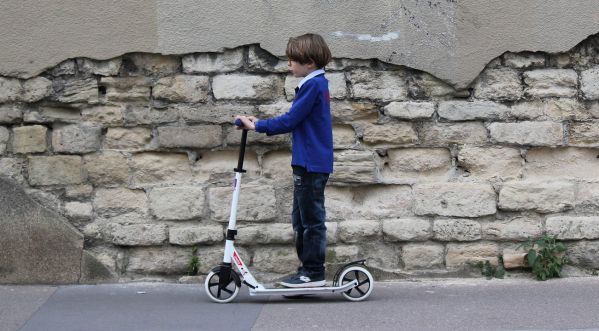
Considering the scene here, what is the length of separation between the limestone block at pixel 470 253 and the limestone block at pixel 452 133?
679 mm

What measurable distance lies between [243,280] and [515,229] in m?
1.85

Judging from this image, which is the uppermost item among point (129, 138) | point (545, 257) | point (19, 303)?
point (129, 138)

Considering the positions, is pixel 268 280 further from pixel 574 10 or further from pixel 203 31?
pixel 574 10

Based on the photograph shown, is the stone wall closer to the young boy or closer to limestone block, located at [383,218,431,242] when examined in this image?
limestone block, located at [383,218,431,242]

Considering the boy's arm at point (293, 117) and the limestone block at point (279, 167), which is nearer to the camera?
the boy's arm at point (293, 117)

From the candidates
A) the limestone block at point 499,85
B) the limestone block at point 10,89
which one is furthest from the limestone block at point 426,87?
the limestone block at point 10,89

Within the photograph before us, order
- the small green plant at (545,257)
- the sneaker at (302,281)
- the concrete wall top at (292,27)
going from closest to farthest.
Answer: the sneaker at (302,281) < the concrete wall top at (292,27) < the small green plant at (545,257)

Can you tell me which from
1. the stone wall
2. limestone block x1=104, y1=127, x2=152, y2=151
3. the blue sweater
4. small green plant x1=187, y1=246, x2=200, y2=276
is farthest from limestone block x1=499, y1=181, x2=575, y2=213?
limestone block x1=104, y1=127, x2=152, y2=151

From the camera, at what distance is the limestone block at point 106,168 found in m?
6.30

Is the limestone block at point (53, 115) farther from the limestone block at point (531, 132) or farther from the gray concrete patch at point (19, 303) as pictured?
the limestone block at point (531, 132)

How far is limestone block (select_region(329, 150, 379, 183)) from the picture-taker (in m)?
6.27

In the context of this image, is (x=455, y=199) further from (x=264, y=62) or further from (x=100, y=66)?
(x=100, y=66)

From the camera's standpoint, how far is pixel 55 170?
6.31 metres

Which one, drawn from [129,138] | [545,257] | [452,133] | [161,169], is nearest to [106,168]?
[129,138]
